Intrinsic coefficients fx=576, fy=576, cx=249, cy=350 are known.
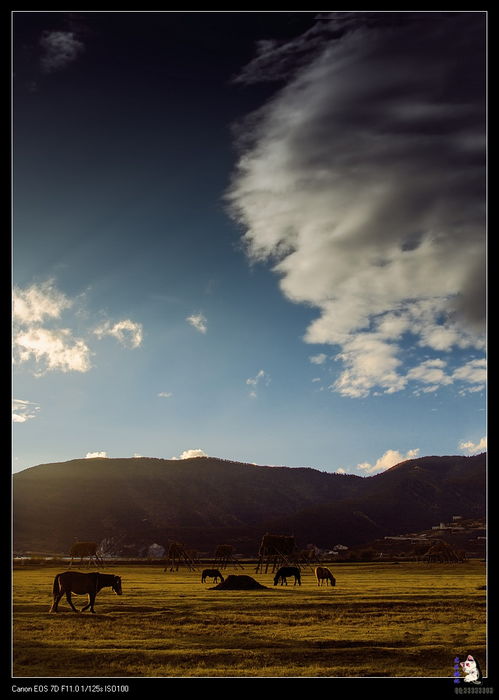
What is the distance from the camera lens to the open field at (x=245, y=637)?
17297mm

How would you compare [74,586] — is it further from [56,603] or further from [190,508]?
[190,508]

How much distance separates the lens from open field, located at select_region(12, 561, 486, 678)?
56.7 feet

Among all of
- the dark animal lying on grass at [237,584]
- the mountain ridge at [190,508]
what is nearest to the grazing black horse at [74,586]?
the dark animal lying on grass at [237,584]

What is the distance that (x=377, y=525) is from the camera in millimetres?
158250

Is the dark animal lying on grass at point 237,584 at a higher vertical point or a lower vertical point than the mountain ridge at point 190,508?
higher

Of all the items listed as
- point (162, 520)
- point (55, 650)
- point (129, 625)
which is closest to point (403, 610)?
point (129, 625)

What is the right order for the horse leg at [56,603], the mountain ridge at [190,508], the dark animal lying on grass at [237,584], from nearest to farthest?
the horse leg at [56,603], the dark animal lying on grass at [237,584], the mountain ridge at [190,508]

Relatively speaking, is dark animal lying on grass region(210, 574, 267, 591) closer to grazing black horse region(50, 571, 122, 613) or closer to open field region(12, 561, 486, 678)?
open field region(12, 561, 486, 678)

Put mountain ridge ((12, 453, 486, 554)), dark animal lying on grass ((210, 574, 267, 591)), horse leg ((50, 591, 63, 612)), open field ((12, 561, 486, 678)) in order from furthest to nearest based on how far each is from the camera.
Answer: mountain ridge ((12, 453, 486, 554)), dark animal lying on grass ((210, 574, 267, 591)), horse leg ((50, 591, 63, 612)), open field ((12, 561, 486, 678))

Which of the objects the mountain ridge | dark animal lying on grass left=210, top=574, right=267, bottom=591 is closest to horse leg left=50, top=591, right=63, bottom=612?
dark animal lying on grass left=210, top=574, right=267, bottom=591

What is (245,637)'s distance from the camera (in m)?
20.9

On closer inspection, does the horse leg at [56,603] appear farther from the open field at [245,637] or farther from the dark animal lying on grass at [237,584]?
the dark animal lying on grass at [237,584]

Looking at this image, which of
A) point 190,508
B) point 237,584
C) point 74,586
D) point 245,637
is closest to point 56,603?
point 74,586

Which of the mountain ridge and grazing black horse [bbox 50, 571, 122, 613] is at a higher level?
grazing black horse [bbox 50, 571, 122, 613]
